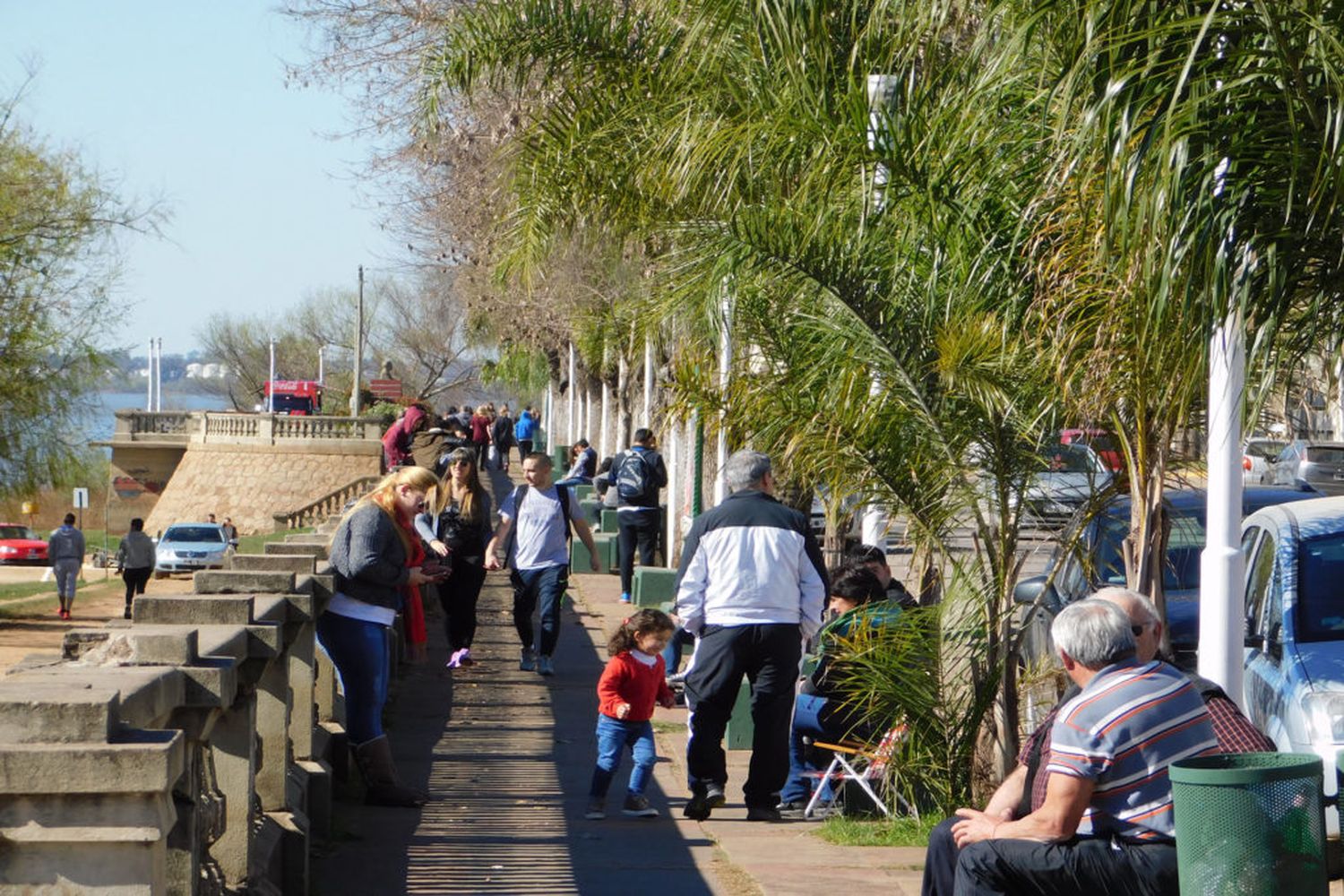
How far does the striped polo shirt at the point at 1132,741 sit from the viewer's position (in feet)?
16.8

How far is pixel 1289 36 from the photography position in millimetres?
5449

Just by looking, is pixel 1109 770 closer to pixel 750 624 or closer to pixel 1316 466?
pixel 750 624

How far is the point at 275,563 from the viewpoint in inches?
361

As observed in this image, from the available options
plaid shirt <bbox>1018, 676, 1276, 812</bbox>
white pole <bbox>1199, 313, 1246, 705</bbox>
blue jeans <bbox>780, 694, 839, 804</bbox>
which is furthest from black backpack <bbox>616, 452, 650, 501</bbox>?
plaid shirt <bbox>1018, 676, 1276, 812</bbox>

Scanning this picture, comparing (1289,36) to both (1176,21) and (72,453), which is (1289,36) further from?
(72,453)

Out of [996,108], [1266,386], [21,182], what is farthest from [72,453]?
[1266,386]

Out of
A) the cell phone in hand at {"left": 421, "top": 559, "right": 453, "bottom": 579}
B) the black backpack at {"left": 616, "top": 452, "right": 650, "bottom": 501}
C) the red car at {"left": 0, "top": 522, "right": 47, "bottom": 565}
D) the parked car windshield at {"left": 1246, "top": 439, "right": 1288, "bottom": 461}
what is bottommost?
the red car at {"left": 0, "top": 522, "right": 47, "bottom": 565}

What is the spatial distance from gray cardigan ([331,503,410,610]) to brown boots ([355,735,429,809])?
71cm

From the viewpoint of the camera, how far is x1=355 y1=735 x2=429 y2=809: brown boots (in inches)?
349

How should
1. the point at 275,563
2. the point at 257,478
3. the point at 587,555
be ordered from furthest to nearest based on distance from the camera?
the point at 257,478
the point at 587,555
the point at 275,563

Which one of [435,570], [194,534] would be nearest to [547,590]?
[435,570]

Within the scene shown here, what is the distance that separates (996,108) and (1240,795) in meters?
4.39

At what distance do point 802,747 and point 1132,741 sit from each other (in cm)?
430

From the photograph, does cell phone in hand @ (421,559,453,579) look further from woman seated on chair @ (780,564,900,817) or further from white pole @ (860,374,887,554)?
white pole @ (860,374,887,554)
